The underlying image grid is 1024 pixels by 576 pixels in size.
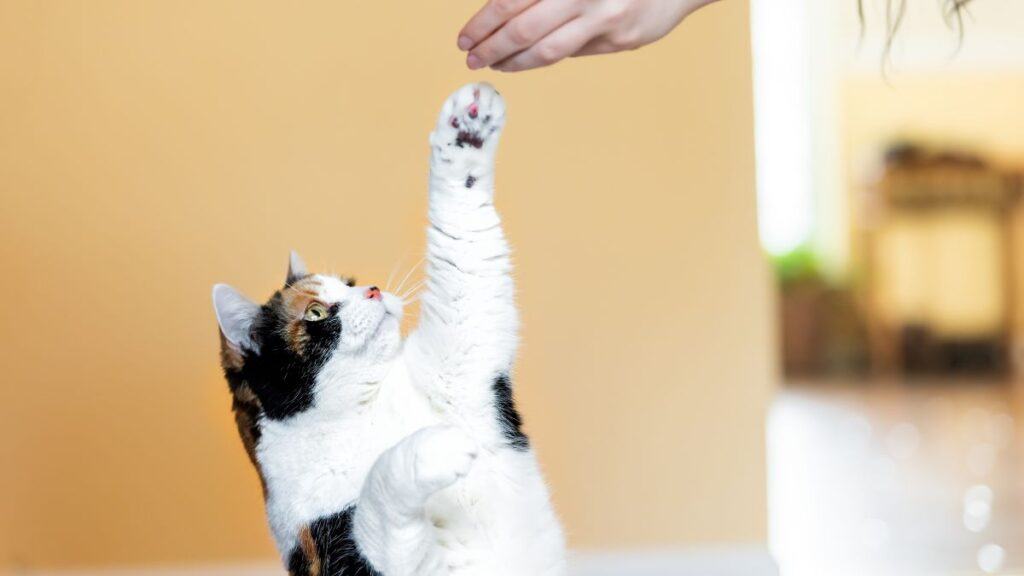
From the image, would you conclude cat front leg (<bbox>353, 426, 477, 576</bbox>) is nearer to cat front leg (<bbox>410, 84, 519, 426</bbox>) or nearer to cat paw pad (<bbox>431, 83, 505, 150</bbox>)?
cat front leg (<bbox>410, 84, 519, 426</bbox>)

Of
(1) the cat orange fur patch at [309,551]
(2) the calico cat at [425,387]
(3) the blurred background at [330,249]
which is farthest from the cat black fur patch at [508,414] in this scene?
(3) the blurred background at [330,249]

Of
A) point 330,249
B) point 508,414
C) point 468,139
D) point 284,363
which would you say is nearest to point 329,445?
point 284,363

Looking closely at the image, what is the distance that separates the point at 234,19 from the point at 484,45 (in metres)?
1.31

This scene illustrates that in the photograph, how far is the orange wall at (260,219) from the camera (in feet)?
7.32

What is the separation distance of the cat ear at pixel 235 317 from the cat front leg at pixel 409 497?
255 mm

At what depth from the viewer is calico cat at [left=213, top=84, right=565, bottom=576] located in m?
1.18

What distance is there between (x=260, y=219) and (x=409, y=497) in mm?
1341

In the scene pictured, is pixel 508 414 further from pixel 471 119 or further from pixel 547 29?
pixel 547 29

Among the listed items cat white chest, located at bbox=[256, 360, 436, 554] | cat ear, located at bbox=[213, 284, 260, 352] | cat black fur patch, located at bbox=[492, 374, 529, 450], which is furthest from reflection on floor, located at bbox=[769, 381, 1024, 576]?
cat ear, located at bbox=[213, 284, 260, 352]

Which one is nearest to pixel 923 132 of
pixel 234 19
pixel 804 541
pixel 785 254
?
pixel 785 254

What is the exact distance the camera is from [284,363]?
4.05 ft

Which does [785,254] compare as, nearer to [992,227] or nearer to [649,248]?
[992,227]

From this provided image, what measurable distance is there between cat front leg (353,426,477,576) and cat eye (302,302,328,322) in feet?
0.73

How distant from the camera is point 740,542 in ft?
7.60
